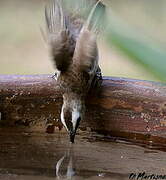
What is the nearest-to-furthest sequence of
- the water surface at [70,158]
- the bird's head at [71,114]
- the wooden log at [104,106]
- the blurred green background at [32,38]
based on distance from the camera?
the water surface at [70,158], the wooden log at [104,106], the bird's head at [71,114], the blurred green background at [32,38]

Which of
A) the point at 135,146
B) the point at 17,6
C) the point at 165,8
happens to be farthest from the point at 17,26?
the point at 165,8

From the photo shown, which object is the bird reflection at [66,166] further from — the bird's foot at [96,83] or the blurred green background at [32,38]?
the blurred green background at [32,38]

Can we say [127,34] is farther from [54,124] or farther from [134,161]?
[54,124]

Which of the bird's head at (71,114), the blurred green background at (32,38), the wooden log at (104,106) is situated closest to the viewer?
the wooden log at (104,106)

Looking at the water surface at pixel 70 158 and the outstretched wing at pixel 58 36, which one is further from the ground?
the outstretched wing at pixel 58 36

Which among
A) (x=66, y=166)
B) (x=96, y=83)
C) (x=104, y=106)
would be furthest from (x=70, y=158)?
(x=96, y=83)

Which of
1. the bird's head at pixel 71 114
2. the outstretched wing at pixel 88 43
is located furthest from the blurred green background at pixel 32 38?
the bird's head at pixel 71 114

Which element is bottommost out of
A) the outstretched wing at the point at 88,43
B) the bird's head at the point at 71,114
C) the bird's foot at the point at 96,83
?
the bird's head at the point at 71,114

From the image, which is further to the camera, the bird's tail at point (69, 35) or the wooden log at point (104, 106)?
the bird's tail at point (69, 35)
